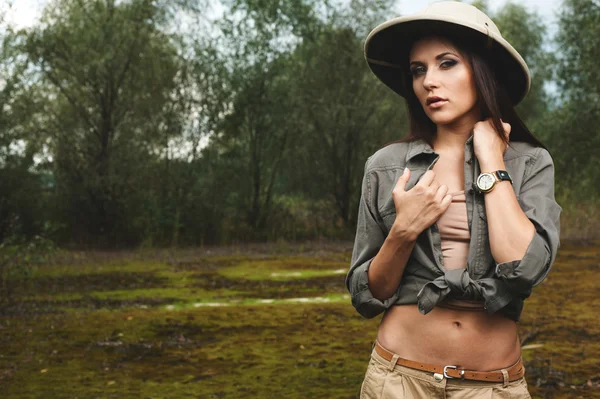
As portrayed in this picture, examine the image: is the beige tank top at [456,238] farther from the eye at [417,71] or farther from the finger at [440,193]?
the eye at [417,71]

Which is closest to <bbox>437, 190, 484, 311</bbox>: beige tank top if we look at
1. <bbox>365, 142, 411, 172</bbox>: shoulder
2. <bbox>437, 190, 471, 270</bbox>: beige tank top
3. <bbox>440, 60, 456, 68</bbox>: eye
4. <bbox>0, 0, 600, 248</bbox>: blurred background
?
<bbox>437, 190, 471, 270</bbox>: beige tank top

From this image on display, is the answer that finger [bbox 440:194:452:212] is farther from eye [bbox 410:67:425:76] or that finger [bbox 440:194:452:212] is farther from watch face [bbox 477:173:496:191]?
eye [bbox 410:67:425:76]

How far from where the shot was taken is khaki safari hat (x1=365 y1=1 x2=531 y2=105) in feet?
6.31

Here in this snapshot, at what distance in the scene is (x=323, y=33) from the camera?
17.9 metres

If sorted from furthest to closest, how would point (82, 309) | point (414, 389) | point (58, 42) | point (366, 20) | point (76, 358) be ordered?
1. point (366, 20)
2. point (58, 42)
3. point (82, 309)
4. point (76, 358)
5. point (414, 389)

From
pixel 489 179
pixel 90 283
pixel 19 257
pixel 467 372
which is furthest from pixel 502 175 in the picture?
pixel 90 283

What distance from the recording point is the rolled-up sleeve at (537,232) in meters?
1.76

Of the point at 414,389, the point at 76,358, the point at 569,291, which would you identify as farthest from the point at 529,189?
the point at 569,291

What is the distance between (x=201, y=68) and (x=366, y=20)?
14.2 feet

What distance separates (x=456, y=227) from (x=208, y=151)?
15.3 m

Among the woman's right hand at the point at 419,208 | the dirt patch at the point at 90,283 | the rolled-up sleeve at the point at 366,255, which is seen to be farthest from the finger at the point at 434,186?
the dirt patch at the point at 90,283

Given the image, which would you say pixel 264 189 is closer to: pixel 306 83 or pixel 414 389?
pixel 306 83

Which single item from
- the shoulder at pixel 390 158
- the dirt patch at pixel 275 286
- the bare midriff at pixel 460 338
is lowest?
the dirt patch at pixel 275 286

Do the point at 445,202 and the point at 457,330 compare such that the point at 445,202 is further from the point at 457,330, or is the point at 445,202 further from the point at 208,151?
the point at 208,151
